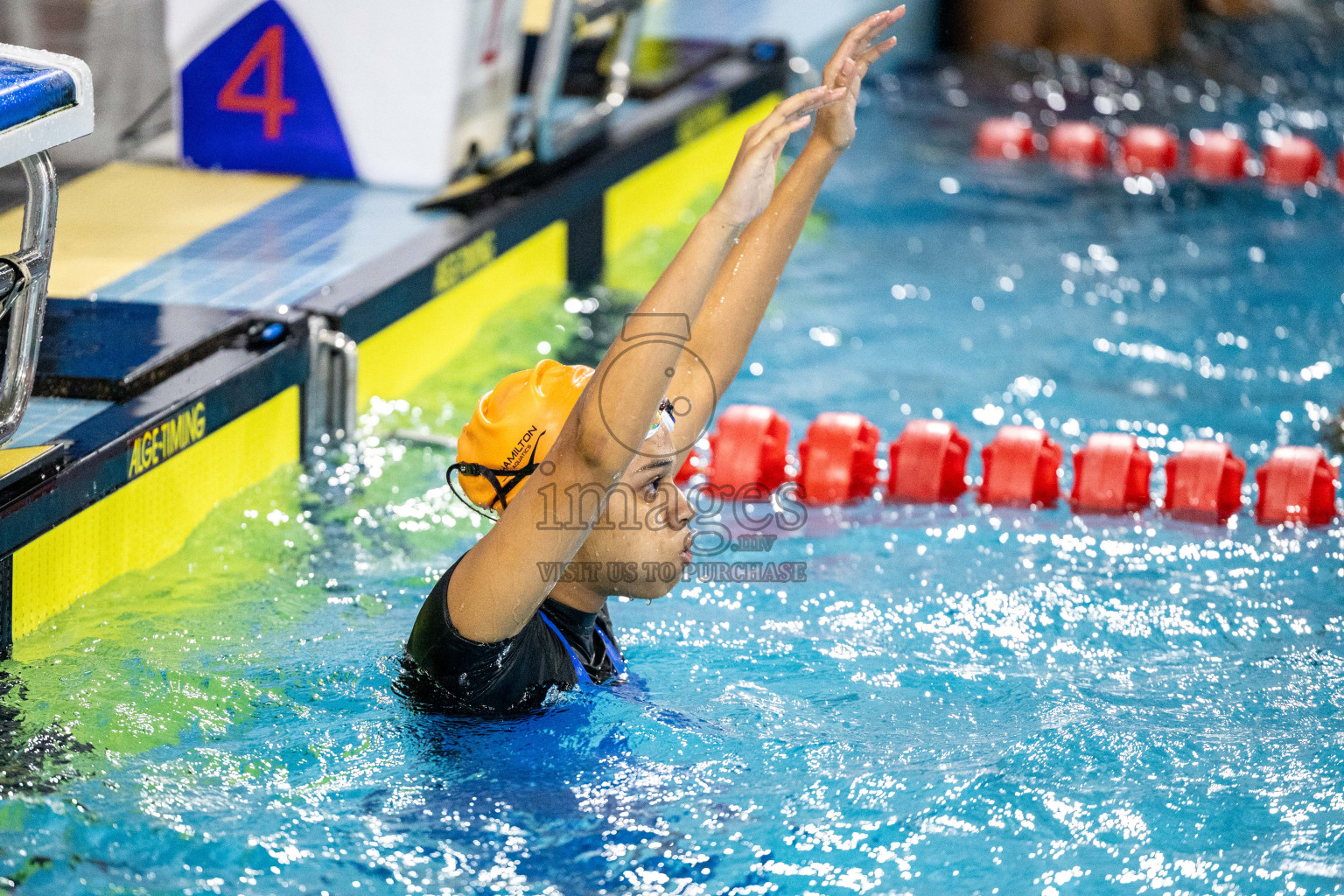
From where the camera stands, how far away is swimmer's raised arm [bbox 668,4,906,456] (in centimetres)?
283

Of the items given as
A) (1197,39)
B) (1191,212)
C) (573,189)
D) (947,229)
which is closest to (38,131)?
(573,189)

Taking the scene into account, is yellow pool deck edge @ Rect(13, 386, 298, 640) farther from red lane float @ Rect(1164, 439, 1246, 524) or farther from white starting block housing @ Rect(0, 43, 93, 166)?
red lane float @ Rect(1164, 439, 1246, 524)

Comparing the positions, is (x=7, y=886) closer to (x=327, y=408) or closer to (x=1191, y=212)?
(x=327, y=408)

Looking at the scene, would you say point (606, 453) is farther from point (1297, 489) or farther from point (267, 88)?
point (267, 88)

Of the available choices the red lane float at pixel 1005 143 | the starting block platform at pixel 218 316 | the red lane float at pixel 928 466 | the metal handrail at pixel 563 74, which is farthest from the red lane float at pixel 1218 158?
the red lane float at pixel 928 466

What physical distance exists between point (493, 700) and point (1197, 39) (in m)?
11.2

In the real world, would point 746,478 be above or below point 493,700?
below

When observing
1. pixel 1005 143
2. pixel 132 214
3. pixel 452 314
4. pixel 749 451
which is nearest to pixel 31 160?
pixel 749 451

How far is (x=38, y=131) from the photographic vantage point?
9.72ft

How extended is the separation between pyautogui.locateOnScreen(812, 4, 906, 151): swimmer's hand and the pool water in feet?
3.62

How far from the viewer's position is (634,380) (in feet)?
7.26

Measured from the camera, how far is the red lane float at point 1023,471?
4707mm

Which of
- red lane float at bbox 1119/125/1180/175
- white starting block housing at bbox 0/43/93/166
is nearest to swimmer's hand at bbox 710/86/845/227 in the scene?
white starting block housing at bbox 0/43/93/166

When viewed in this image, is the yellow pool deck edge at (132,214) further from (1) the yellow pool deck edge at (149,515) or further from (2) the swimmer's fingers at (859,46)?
(2) the swimmer's fingers at (859,46)
